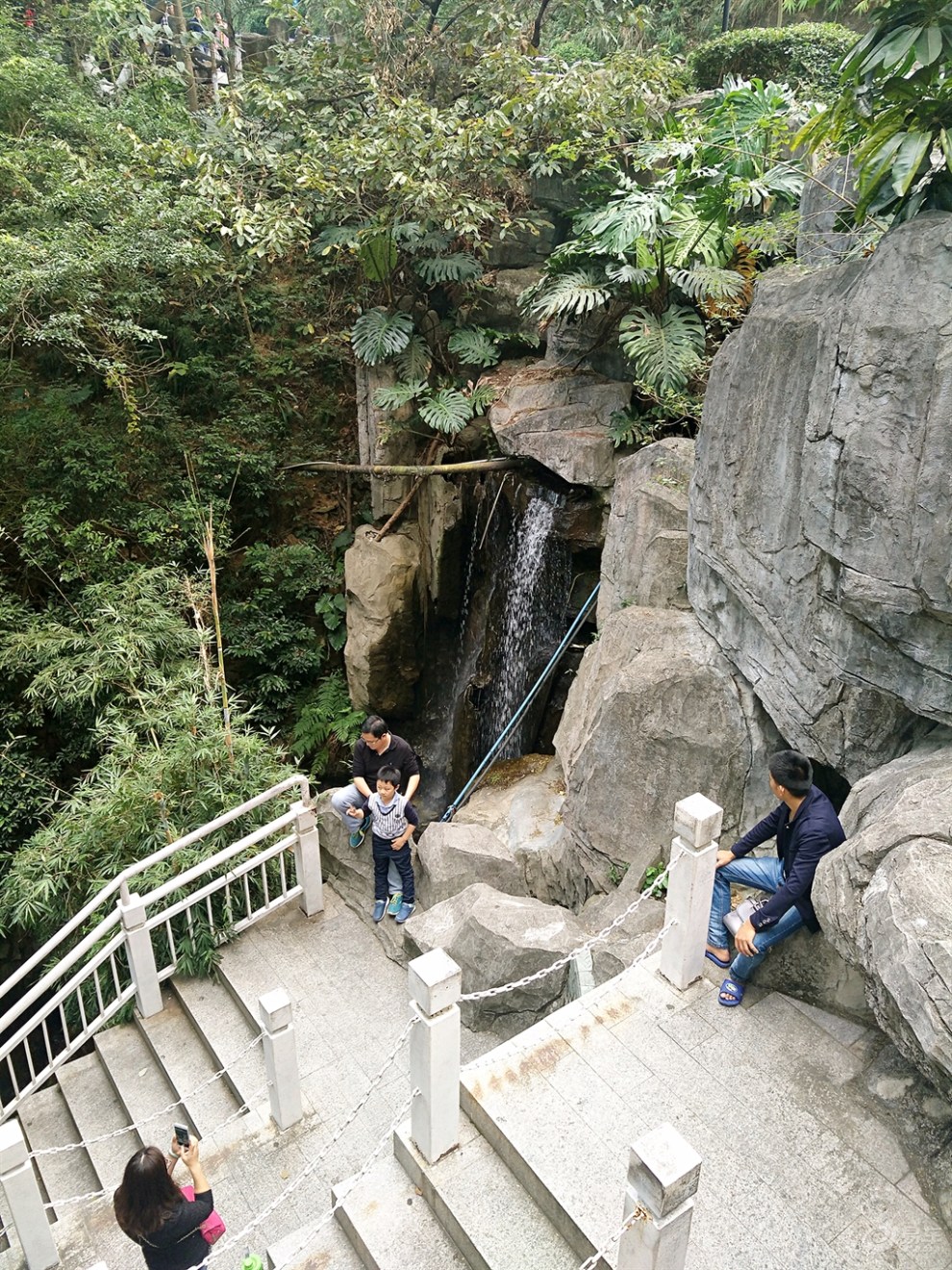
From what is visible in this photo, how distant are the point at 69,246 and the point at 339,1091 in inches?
315

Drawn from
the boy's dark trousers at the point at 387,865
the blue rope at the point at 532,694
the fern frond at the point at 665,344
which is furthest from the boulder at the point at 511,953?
the fern frond at the point at 665,344

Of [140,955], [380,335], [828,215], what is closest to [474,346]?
[380,335]

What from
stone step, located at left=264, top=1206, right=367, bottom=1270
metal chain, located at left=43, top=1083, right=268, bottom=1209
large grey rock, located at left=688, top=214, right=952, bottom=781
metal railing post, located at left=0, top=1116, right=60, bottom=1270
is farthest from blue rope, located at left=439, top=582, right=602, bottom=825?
stone step, located at left=264, top=1206, right=367, bottom=1270

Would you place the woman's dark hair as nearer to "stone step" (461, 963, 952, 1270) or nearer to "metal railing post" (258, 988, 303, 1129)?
"metal railing post" (258, 988, 303, 1129)

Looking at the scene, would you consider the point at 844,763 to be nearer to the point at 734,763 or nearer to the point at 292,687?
the point at 734,763

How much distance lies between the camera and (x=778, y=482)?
4.75 meters

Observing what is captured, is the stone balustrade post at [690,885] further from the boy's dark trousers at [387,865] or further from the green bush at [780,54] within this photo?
the green bush at [780,54]

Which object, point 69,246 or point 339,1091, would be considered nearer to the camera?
point 339,1091

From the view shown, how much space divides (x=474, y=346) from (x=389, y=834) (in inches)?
266

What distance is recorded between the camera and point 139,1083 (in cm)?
495

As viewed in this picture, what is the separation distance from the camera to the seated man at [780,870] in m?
3.58

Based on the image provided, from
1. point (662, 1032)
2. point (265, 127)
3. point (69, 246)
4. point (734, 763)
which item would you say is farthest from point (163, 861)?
point (265, 127)

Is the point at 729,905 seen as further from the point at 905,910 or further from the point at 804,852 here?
the point at 905,910

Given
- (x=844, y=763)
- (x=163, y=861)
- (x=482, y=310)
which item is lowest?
(x=163, y=861)
